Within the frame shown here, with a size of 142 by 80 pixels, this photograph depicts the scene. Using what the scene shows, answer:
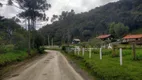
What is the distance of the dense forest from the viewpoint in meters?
99.6

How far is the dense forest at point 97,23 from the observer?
9956cm

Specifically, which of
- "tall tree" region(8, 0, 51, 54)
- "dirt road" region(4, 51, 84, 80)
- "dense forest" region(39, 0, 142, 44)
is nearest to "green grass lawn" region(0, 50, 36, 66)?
"dirt road" region(4, 51, 84, 80)

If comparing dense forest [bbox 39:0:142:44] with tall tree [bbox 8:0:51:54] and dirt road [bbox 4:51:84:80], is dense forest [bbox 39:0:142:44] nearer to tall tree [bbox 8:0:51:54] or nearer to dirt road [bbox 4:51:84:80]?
tall tree [bbox 8:0:51:54]

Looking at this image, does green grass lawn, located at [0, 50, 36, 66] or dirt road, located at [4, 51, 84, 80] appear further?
green grass lawn, located at [0, 50, 36, 66]

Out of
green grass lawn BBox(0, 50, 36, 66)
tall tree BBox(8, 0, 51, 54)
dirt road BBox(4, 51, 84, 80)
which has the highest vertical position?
tall tree BBox(8, 0, 51, 54)

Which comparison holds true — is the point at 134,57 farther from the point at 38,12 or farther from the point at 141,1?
the point at 141,1

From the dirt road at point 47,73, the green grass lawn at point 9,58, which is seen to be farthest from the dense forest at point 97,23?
the dirt road at point 47,73

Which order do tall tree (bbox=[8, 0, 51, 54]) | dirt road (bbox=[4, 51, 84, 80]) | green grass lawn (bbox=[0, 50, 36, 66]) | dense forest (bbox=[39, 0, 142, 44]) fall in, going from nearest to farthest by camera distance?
1. dirt road (bbox=[4, 51, 84, 80])
2. green grass lawn (bbox=[0, 50, 36, 66])
3. tall tree (bbox=[8, 0, 51, 54])
4. dense forest (bbox=[39, 0, 142, 44])

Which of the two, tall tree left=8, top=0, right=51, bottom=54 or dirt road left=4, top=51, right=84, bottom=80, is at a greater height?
tall tree left=8, top=0, right=51, bottom=54

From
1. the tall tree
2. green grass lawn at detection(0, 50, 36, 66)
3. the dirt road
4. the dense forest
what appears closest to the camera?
the dirt road

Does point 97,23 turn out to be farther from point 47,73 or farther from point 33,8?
point 47,73

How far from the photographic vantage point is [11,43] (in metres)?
29.5

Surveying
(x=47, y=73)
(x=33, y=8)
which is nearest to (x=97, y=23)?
(x=33, y=8)

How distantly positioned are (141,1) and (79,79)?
3794 inches
